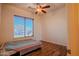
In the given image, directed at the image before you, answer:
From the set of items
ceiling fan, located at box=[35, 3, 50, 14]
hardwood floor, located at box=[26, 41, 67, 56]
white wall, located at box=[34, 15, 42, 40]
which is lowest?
hardwood floor, located at box=[26, 41, 67, 56]

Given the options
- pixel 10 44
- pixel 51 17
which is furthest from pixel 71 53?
pixel 10 44

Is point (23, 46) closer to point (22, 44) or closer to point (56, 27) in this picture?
point (22, 44)

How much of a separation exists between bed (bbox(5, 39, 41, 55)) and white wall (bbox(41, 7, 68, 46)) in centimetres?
16

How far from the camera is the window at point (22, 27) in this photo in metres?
1.30

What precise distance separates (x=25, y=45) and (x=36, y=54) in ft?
0.66

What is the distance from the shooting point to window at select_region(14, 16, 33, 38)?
1302 millimetres

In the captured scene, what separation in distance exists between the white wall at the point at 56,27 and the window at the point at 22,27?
21 centimetres

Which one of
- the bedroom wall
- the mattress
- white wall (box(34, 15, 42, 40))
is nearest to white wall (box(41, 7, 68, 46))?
white wall (box(34, 15, 42, 40))

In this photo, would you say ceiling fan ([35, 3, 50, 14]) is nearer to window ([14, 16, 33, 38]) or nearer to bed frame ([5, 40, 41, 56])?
window ([14, 16, 33, 38])

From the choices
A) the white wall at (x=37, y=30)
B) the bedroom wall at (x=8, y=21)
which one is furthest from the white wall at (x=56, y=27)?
the bedroom wall at (x=8, y=21)

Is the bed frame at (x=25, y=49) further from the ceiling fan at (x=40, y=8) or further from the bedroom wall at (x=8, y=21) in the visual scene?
the ceiling fan at (x=40, y=8)

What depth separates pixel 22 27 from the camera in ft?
4.42

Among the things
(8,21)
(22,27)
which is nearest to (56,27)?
(22,27)

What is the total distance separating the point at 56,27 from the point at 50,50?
1.18 feet
